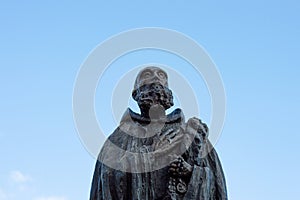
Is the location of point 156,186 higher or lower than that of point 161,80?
lower

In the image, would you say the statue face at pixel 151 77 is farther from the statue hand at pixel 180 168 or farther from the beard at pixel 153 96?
the statue hand at pixel 180 168

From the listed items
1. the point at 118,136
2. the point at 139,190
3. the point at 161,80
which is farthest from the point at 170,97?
the point at 139,190

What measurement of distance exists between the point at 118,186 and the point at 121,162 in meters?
0.35

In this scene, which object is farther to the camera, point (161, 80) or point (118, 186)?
point (161, 80)

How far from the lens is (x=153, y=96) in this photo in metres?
10.0

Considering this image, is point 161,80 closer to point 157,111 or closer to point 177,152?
point 157,111

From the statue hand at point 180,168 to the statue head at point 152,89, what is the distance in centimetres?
108

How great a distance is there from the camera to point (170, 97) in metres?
10.2

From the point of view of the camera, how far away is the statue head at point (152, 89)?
32.9 ft

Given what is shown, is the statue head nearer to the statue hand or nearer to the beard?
the beard

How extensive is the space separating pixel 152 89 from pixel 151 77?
0.23m

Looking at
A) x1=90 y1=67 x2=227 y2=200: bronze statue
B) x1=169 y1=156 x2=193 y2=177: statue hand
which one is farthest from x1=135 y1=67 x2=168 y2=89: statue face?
x1=169 y1=156 x2=193 y2=177: statue hand

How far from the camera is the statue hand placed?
9.30 metres

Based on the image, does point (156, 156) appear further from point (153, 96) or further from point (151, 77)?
point (151, 77)
